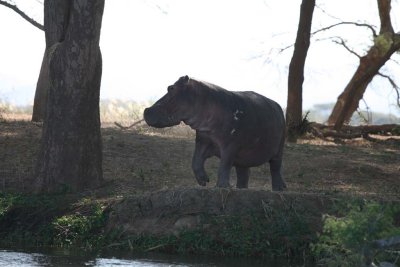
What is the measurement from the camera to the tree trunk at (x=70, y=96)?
16.5 m

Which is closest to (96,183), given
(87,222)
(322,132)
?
(87,222)

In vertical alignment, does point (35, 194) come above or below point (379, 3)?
below

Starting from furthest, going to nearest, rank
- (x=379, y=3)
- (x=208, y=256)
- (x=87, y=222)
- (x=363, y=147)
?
(x=379, y=3), (x=363, y=147), (x=87, y=222), (x=208, y=256)

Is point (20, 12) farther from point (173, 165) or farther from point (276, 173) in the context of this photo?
point (276, 173)

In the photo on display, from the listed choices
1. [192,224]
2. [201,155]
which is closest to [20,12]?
[201,155]

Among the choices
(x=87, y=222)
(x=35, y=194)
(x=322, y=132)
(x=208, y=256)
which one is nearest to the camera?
(x=208, y=256)

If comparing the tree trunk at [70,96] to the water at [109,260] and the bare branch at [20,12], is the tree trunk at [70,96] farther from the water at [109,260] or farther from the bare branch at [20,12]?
the bare branch at [20,12]

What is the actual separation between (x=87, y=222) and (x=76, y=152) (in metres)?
2.12

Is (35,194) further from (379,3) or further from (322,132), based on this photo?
(379,3)

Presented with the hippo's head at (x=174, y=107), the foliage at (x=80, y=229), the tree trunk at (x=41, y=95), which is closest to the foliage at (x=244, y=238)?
the foliage at (x=80, y=229)

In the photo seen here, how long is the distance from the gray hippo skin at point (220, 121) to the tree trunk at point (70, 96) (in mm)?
2608

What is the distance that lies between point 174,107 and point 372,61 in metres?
18.9

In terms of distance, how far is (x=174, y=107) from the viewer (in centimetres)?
1425

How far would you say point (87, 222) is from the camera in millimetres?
14812
